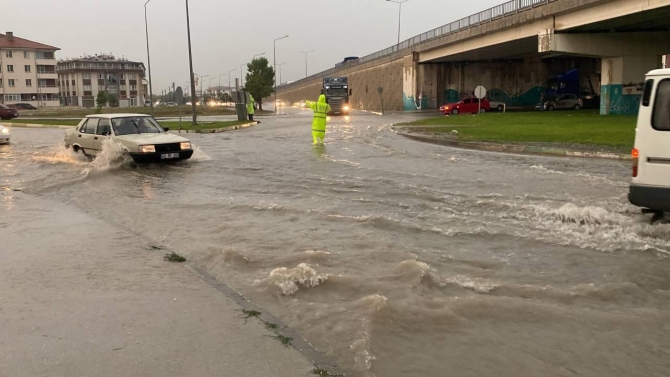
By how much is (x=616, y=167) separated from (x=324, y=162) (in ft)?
23.4

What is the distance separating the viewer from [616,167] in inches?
534

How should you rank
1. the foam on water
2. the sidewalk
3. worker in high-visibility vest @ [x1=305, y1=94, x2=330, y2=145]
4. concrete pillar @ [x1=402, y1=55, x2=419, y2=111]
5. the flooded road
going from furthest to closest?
1. concrete pillar @ [x1=402, y1=55, x2=419, y2=111]
2. worker in high-visibility vest @ [x1=305, y1=94, x2=330, y2=145]
3. the foam on water
4. the flooded road
5. the sidewalk

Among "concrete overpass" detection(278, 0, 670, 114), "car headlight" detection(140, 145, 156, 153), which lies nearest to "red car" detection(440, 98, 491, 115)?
"concrete overpass" detection(278, 0, 670, 114)

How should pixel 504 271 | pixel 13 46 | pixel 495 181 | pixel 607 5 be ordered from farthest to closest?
pixel 13 46, pixel 607 5, pixel 495 181, pixel 504 271

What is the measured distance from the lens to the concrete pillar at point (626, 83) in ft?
118

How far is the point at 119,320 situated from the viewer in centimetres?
454

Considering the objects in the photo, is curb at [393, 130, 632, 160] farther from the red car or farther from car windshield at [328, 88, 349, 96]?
car windshield at [328, 88, 349, 96]

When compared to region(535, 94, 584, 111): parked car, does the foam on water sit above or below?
below

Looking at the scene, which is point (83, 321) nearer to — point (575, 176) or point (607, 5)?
point (575, 176)

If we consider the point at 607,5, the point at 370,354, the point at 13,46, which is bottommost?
the point at 370,354

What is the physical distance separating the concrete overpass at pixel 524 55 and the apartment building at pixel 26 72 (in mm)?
61261

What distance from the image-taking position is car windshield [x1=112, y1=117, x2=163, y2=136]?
15.5 m

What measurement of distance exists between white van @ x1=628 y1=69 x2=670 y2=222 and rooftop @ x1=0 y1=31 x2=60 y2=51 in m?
114

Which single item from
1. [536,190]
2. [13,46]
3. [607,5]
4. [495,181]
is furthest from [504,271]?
[13,46]
